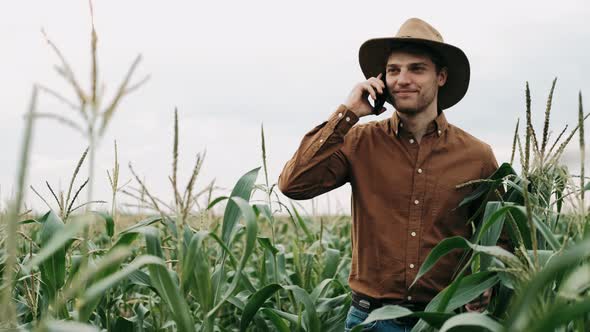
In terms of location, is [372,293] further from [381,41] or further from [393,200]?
[381,41]

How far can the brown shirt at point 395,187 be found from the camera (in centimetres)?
294

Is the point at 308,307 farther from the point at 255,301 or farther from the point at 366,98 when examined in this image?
the point at 366,98

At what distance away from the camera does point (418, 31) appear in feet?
10.3

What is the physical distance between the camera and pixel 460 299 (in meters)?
1.99

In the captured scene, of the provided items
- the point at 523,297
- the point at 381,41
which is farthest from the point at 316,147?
the point at 523,297

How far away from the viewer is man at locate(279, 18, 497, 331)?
2.93 metres

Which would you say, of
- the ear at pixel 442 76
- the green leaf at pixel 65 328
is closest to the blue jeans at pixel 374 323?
the ear at pixel 442 76

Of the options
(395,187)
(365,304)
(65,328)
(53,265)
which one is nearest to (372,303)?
(365,304)

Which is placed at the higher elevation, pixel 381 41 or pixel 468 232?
pixel 381 41

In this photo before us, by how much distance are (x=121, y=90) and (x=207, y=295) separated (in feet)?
2.94

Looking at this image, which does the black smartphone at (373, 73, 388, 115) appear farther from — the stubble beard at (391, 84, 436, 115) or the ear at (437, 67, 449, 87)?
the ear at (437, 67, 449, 87)

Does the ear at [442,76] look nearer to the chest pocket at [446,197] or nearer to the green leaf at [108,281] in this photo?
the chest pocket at [446,197]

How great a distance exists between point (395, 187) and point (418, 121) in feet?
1.10

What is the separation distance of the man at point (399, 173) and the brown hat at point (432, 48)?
0.5 inches
